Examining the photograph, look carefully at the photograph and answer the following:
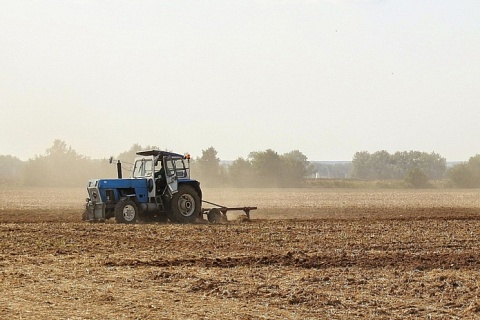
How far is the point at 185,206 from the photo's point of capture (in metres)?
26.4

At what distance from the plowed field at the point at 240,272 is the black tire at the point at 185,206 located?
2.42m

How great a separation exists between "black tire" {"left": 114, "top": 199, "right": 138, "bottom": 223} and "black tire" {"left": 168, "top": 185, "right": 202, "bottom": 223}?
130 centimetres

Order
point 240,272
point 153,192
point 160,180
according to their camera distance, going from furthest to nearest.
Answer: point 160,180, point 153,192, point 240,272

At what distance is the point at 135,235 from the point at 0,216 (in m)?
11.8

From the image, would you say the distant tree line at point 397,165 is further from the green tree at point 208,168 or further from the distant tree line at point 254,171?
the green tree at point 208,168

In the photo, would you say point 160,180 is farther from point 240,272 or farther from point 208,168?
point 208,168

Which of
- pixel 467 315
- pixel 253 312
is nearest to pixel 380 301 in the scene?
pixel 467 315

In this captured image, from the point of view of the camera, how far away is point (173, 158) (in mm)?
26328

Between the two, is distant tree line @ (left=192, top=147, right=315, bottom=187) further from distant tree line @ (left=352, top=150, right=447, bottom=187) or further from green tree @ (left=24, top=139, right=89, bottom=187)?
distant tree line @ (left=352, top=150, right=447, bottom=187)

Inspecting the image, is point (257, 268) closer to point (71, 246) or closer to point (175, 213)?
point (71, 246)

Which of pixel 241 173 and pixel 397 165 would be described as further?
pixel 397 165

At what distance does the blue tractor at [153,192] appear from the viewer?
85.4 ft

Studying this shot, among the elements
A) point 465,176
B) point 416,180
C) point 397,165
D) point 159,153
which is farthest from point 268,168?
point 159,153

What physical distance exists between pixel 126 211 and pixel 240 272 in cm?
Result: 1156
